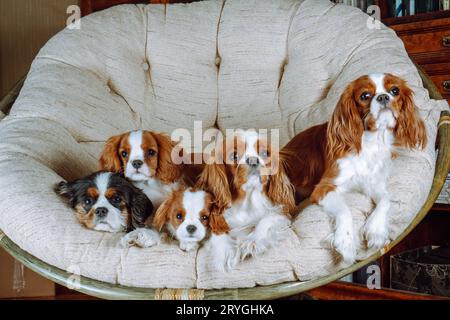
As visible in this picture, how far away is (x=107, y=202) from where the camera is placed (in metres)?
1.57

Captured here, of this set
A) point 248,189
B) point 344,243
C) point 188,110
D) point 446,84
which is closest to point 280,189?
point 248,189

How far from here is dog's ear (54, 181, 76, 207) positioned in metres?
1.60

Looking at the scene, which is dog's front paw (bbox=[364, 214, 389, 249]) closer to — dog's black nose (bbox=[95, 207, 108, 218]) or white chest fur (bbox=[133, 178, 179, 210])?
white chest fur (bbox=[133, 178, 179, 210])

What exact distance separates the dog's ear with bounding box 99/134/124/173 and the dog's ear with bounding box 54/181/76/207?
0.41 feet

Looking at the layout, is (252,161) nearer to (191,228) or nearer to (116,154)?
(191,228)

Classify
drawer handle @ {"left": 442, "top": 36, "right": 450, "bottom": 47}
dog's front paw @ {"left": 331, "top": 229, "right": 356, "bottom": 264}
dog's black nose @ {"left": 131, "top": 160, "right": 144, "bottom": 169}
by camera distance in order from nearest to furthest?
dog's front paw @ {"left": 331, "top": 229, "right": 356, "bottom": 264} < dog's black nose @ {"left": 131, "top": 160, "right": 144, "bottom": 169} < drawer handle @ {"left": 442, "top": 36, "right": 450, "bottom": 47}

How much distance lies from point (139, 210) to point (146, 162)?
0.15 meters

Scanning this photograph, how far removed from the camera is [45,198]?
61.6 inches

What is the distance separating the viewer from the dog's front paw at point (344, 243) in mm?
1418

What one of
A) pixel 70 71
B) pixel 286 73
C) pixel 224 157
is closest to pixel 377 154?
pixel 224 157

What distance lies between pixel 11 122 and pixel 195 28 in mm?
888

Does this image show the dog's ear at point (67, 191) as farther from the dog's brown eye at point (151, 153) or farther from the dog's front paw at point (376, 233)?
the dog's front paw at point (376, 233)

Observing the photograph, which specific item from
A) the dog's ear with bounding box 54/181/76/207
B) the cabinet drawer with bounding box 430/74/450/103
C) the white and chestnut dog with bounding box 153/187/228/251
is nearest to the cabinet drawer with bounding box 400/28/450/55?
the cabinet drawer with bounding box 430/74/450/103

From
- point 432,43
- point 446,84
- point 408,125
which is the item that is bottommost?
point 408,125
